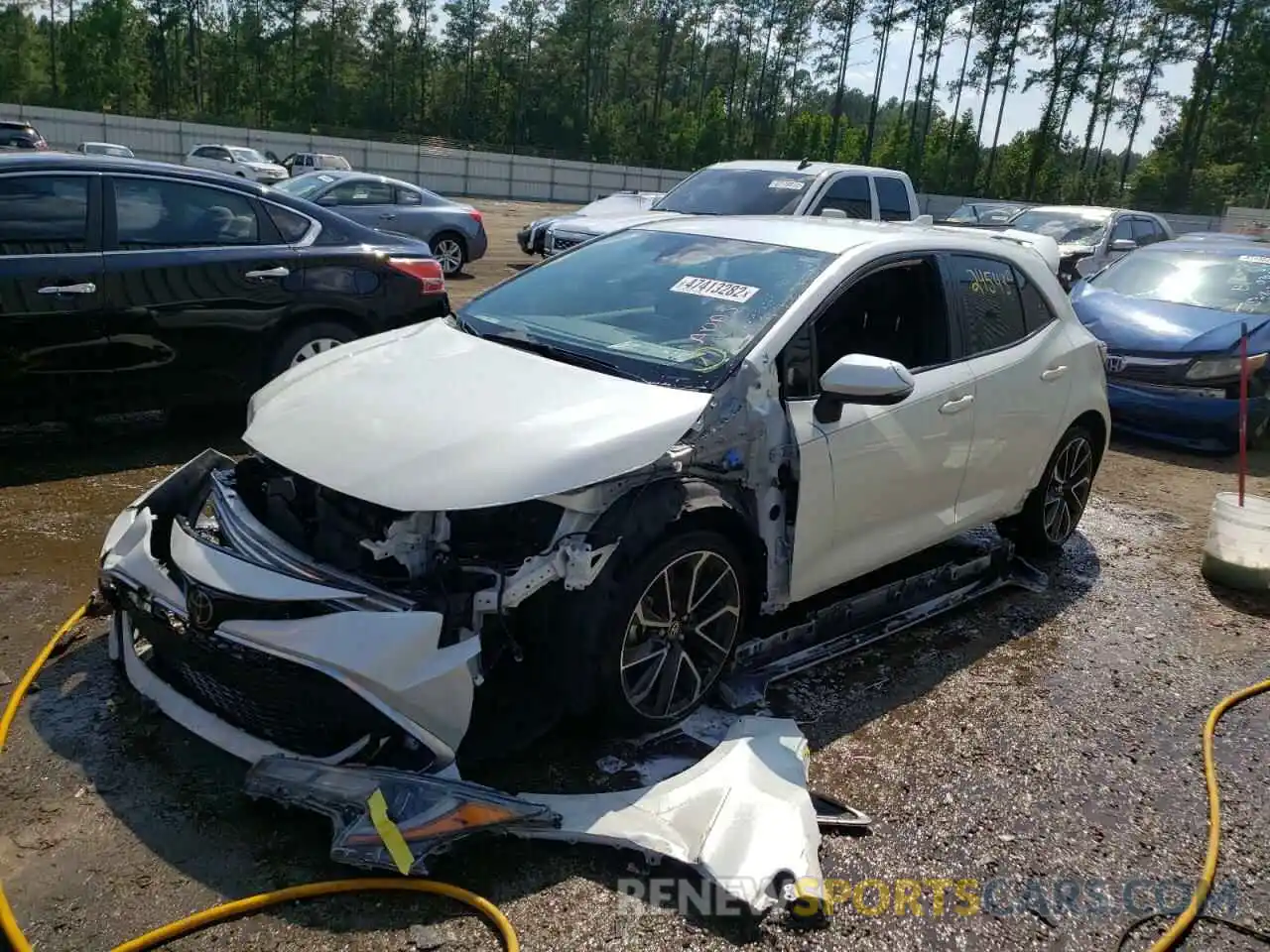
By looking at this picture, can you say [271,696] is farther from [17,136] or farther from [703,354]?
[17,136]

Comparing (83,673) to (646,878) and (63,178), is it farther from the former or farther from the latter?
(63,178)

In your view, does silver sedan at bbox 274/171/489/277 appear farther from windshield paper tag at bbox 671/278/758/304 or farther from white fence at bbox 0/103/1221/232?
white fence at bbox 0/103/1221/232

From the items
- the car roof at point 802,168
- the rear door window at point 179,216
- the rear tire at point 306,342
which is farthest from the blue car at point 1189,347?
the rear door window at point 179,216

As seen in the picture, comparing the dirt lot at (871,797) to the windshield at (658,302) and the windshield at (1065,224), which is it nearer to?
the windshield at (658,302)

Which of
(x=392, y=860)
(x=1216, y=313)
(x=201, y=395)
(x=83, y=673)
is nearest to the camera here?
(x=392, y=860)

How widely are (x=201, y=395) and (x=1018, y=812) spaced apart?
4.86 m

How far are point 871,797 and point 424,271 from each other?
190 inches

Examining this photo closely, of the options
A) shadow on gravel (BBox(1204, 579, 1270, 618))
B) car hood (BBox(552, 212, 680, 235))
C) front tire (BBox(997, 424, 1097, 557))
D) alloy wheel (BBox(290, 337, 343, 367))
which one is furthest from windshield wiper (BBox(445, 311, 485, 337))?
car hood (BBox(552, 212, 680, 235))

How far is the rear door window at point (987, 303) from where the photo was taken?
4.54m

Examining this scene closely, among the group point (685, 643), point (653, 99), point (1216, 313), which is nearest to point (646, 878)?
point (685, 643)

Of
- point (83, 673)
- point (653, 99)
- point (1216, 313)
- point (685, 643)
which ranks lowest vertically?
point (83, 673)

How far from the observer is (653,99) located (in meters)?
71.9

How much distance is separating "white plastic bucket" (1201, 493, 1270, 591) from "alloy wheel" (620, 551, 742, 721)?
3.33 m

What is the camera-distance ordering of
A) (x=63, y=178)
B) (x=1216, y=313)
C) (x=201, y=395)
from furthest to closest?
(x=1216, y=313)
(x=201, y=395)
(x=63, y=178)
